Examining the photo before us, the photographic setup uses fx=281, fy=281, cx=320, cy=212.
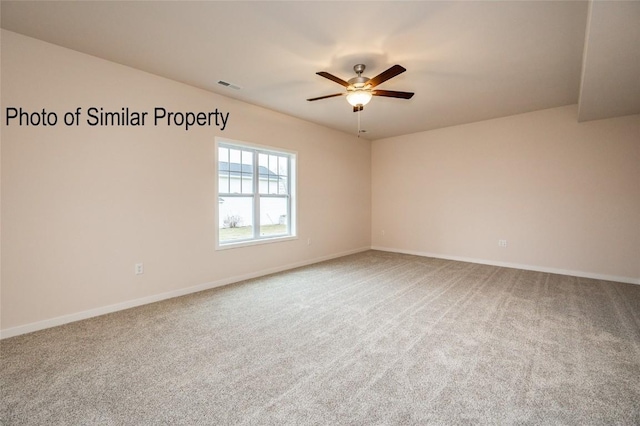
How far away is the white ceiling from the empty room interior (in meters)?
0.02

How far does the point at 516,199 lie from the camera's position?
503 centimetres

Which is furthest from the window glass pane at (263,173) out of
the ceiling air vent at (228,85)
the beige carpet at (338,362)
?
the beige carpet at (338,362)

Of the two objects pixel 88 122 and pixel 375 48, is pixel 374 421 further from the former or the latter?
pixel 88 122

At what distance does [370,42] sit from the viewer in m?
2.68

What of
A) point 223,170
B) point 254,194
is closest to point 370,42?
point 223,170

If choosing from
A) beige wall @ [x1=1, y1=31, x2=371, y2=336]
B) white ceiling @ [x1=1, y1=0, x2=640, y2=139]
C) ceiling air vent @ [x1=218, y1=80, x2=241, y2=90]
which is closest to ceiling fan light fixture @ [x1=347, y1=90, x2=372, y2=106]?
white ceiling @ [x1=1, y1=0, x2=640, y2=139]

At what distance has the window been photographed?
167 inches

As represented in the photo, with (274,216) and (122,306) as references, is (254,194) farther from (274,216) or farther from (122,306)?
(122,306)

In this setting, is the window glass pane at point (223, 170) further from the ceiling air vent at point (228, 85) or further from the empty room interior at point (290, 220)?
the ceiling air vent at point (228, 85)

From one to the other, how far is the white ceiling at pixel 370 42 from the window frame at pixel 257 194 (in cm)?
75

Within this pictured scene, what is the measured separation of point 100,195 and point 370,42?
3.19 m

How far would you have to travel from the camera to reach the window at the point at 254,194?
13.9ft

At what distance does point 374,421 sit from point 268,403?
0.63 m

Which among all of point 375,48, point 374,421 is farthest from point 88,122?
point 374,421
